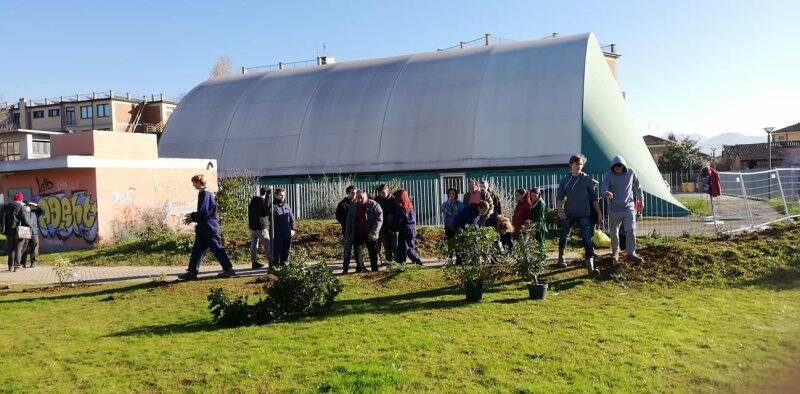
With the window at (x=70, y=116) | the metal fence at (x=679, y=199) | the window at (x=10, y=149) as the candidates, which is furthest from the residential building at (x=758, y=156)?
the window at (x=70, y=116)

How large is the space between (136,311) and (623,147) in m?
19.9

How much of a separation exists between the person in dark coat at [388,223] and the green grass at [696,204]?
1309cm

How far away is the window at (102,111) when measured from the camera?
7338 cm

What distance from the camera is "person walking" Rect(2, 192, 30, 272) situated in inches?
591

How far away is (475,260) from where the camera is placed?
892cm

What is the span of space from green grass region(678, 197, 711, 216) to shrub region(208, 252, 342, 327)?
16816 mm

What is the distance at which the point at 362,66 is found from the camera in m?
33.3

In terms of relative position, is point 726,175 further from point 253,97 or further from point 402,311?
point 253,97

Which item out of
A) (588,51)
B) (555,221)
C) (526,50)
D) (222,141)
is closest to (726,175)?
(555,221)

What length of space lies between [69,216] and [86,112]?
61630 millimetres

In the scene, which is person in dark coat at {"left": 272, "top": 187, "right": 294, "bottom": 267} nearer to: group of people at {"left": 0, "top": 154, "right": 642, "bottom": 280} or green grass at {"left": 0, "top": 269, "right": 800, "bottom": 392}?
group of people at {"left": 0, "top": 154, "right": 642, "bottom": 280}

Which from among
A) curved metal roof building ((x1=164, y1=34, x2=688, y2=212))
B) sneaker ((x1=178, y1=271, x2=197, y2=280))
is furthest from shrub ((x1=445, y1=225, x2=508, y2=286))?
curved metal roof building ((x1=164, y1=34, x2=688, y2=212))

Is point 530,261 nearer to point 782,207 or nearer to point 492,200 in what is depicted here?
point 492,200

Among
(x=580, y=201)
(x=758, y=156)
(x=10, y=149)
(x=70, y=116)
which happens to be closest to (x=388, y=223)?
(x=580, y=201)
